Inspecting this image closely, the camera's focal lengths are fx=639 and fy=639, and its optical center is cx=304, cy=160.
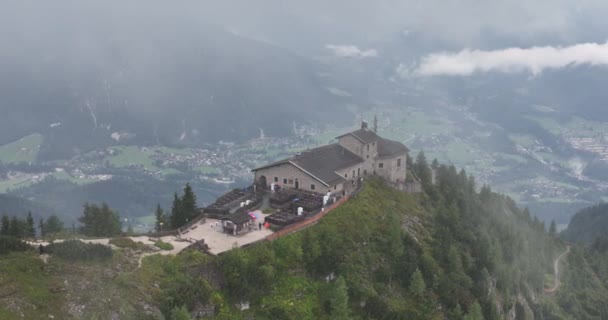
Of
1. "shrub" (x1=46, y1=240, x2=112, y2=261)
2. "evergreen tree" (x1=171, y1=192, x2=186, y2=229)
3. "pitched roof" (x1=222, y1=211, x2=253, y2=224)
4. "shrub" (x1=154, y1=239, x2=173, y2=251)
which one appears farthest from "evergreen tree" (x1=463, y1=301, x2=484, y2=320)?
"shrub" (x1=46, y1=240, x2=112, y2=261)

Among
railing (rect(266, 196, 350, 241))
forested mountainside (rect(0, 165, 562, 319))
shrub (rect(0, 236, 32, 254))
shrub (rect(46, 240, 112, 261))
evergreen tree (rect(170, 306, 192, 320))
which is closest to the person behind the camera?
evergreen tree (rect(170, 306, 192, 320))

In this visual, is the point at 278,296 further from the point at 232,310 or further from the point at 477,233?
the point at 477,233

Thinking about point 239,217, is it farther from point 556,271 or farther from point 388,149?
point 556,271

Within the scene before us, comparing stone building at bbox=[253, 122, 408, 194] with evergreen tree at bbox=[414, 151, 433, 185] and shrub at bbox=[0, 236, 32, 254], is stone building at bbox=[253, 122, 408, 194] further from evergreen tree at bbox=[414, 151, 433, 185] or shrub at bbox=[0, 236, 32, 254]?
shrub at bbox=[0, 236, 32, 254]

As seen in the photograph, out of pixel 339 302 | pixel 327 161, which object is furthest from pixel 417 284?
pixel 327 161

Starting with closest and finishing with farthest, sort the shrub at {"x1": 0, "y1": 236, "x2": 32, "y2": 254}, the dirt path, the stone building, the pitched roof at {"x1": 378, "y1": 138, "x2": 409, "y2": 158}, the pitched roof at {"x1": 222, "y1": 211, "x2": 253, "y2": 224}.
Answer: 1. the shrub at {"x1": 0, "y1": 236, "x2": 32, "y2": 254}
2. the pitched roof at {"x1": 222, "y1": 211, "x2": 253, "y2": 224}
3. the stone building
4. the pitched roof at {"x1": 378, "y1": 138, "x2": 409, "y2": 158}
5. the dirt path

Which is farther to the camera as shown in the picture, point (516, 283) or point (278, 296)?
point (516, 283)

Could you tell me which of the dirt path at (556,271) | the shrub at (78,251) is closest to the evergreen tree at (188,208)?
the shrub at (78,251)

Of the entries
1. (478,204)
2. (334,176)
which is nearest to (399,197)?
(334,176)
